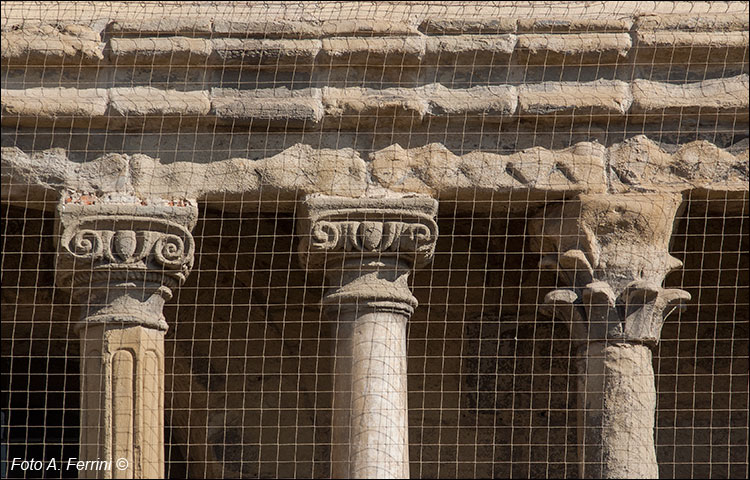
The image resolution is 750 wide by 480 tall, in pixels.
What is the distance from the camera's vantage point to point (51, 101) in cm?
850

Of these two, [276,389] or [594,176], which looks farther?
[276,389]

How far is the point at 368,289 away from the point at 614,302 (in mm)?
1334

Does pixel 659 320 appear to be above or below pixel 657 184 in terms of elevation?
below

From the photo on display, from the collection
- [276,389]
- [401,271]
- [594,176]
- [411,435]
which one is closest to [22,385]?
[276,389]

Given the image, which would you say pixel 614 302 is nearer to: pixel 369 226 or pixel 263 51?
pixel 369 226

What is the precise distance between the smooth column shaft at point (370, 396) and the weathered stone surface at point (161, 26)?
1.71 m

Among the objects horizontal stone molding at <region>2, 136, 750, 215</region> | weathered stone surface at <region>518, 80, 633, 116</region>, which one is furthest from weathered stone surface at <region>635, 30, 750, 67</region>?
horizontal stone molding at <region>2, 136, 750, 215</region>

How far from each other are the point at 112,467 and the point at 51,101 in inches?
77.8

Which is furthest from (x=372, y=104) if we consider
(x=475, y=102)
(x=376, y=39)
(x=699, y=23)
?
(x=699, y=23)

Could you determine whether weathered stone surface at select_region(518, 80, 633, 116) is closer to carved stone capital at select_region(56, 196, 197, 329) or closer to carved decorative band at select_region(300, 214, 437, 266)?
carved decorative band at select_region(300, 214, 437, 266)

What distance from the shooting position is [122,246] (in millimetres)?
8453

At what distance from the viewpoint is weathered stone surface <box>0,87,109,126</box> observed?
8469mm

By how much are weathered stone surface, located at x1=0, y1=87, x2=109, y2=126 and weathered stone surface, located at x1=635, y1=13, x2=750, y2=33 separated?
300cm

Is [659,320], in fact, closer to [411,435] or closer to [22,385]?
[411,435]
